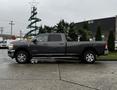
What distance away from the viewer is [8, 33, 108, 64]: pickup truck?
1548cm

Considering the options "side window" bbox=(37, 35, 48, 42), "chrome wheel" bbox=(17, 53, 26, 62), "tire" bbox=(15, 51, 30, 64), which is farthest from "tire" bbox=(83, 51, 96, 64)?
"chrome wheel" bbox=(17, 53, 26, 62)

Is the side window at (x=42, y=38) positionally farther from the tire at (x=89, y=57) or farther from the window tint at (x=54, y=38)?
the tire at (x=89, y=57)

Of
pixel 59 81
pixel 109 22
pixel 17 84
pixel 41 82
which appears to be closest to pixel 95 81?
pixel 59 81

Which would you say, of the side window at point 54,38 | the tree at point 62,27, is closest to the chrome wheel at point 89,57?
the side window at point 54,38

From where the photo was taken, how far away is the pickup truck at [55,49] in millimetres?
15484

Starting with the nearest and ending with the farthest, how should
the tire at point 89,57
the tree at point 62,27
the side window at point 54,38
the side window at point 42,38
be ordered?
1. the tire at point 89,57
2. the side window at point 42,38
3. the side window at point 54,38
4. the tree at point 62,27

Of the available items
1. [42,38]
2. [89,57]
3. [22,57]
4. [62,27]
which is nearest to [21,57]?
[22,57]

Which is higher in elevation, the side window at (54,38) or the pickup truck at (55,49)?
the side window at (54,38)

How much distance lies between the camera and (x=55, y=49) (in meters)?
15.5

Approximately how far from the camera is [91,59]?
1548cm

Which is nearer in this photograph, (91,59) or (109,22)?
(91,59)

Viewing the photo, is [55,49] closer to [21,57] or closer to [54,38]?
[54,38]

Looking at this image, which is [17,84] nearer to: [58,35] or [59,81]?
[59,81]

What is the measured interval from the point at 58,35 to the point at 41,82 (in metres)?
7.55
